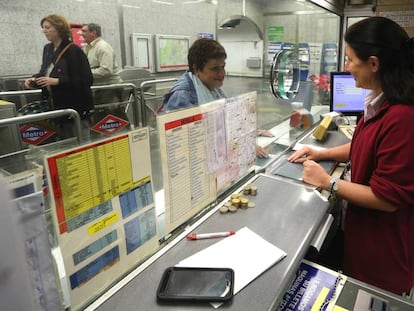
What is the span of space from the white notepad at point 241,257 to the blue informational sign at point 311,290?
0.43ft

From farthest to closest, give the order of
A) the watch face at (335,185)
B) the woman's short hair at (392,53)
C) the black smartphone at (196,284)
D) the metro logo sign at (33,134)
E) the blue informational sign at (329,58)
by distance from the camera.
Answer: the blue informational sign at (329,58)
the metro logo sign at (33,134)
the watch face at (335,185)
the woman's short hair at (392,53)
the black smartphone at (196,284)

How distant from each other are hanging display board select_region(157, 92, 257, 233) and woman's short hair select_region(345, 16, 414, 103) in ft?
1.49

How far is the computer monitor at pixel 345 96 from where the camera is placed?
2.75 meters

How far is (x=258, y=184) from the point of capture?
1393 millimetres

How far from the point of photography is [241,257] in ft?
3.03

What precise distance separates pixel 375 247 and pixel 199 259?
0.78 m

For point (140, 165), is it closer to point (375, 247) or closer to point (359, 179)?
point (359, 179)

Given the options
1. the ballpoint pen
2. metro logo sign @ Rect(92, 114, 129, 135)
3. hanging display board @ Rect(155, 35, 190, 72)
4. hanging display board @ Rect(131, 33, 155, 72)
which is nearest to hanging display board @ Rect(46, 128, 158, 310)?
metro logo sign @ Rect(92, 114, 129, 135)

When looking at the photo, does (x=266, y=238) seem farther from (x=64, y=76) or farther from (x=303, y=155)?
(x=64, y=76)

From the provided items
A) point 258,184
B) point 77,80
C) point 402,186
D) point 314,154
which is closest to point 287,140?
point 314,154

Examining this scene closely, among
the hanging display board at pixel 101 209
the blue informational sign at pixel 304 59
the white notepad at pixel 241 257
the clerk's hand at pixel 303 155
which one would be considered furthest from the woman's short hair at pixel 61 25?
the white notepad at pixel 241 257

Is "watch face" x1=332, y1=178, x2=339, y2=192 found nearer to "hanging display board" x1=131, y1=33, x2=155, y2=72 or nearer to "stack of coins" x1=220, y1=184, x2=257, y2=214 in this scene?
"stack of coins" x1=220, y1=184, x2=257, y2=214

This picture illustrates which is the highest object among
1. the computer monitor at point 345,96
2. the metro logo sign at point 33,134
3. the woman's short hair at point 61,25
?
the woman's short hair at point 61,25

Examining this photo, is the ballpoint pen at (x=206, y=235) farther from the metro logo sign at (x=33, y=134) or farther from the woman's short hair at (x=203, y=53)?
the metro logo sign at (x=33, y=134)
